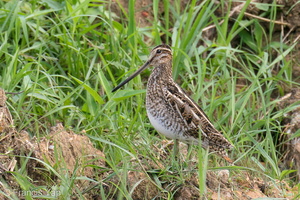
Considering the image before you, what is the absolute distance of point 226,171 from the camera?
4.71 metres

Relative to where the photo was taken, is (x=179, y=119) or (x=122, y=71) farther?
(x=122, y=71)

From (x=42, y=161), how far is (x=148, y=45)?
2.57 metres

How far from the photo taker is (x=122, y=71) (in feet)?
19.9

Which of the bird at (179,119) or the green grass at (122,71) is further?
the green grass at (122,71)

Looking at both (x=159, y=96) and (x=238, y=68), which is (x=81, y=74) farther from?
(x=238, y=68)

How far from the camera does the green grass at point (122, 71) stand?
5.31 m

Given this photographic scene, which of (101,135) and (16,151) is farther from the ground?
(16,151)

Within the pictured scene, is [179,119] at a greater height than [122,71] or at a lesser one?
greater

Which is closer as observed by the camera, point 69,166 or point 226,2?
point 69,166

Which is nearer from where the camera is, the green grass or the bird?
the bird

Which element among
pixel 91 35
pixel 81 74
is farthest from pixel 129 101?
pixel 91 35

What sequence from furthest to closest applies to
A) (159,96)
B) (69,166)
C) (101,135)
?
(101,135) < (159,96) < (69,166)

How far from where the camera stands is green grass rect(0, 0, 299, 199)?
17.4ft

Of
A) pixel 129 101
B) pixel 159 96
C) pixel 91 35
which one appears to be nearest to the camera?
pixel 159 96
